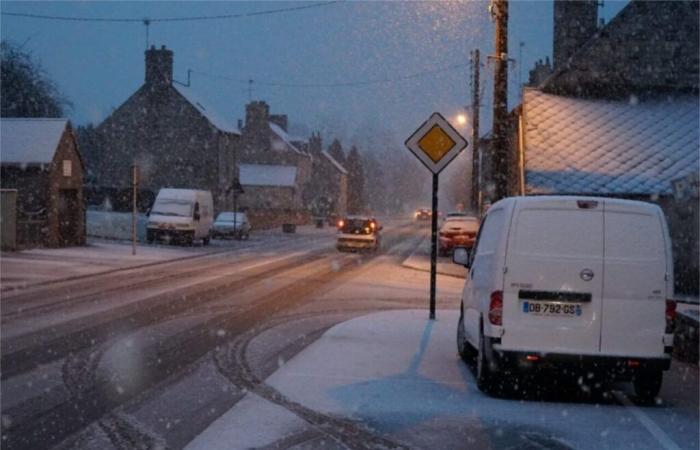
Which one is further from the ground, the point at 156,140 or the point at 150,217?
the point at 156,140

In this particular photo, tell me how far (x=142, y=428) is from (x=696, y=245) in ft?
59.8

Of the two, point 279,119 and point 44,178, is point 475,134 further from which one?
point 279,119

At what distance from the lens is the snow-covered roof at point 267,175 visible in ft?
313

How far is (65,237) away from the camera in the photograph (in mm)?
39844

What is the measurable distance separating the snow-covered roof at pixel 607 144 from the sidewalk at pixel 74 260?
1262 cm

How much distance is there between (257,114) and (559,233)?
3524 inches

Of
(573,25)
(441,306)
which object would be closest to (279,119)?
(573,25)

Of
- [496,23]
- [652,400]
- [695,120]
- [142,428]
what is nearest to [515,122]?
[695,120]

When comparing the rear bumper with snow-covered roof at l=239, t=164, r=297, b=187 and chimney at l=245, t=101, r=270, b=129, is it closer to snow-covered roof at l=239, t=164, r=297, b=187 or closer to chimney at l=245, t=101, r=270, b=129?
snow-covered roof at l=239, t=164, r=297, b=187

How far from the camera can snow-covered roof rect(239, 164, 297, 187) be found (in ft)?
313

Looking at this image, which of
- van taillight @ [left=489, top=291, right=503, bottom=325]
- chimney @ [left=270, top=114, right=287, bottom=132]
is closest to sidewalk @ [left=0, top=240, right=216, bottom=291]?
van taillight @ [left=489, top=291, right=503, bottom=325]

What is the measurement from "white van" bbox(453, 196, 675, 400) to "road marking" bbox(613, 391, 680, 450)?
34 centimetres

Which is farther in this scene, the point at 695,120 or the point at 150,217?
the point at 150,217

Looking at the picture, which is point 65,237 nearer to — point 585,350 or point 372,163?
point 585,350
